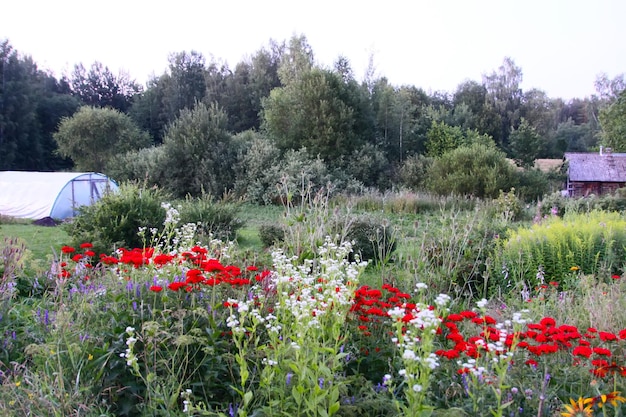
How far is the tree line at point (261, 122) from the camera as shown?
65.3 feet

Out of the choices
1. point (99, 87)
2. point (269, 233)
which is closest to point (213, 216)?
point (269, 233)

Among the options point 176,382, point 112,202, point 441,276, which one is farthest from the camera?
point 112,202

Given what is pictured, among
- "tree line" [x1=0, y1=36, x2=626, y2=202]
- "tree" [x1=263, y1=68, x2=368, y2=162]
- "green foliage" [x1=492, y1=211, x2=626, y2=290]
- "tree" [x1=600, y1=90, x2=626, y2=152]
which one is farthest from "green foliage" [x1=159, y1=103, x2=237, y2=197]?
"tree" [x1=600, y1=90, x2=626, y2=152]

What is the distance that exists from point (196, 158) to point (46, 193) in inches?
240

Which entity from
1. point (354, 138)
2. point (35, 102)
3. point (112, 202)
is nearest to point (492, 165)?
point (354, 138)

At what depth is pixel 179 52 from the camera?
117ft

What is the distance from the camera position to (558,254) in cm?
583

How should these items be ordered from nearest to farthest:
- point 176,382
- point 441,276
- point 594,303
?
1. point 176,382
2. point 594,303
3. point 441,276

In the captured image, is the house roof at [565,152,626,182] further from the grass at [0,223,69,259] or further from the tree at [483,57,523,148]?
the grass at [0,223,69,259]

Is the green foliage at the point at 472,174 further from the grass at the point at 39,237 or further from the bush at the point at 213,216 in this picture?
the grass at the point at 39,237

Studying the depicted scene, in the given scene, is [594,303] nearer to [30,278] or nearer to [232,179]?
[30,278]

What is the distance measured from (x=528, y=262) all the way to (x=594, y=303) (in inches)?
73.9

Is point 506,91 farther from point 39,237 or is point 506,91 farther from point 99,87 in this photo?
point 39,237

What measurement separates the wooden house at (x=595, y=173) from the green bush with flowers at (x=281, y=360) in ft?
95.8
